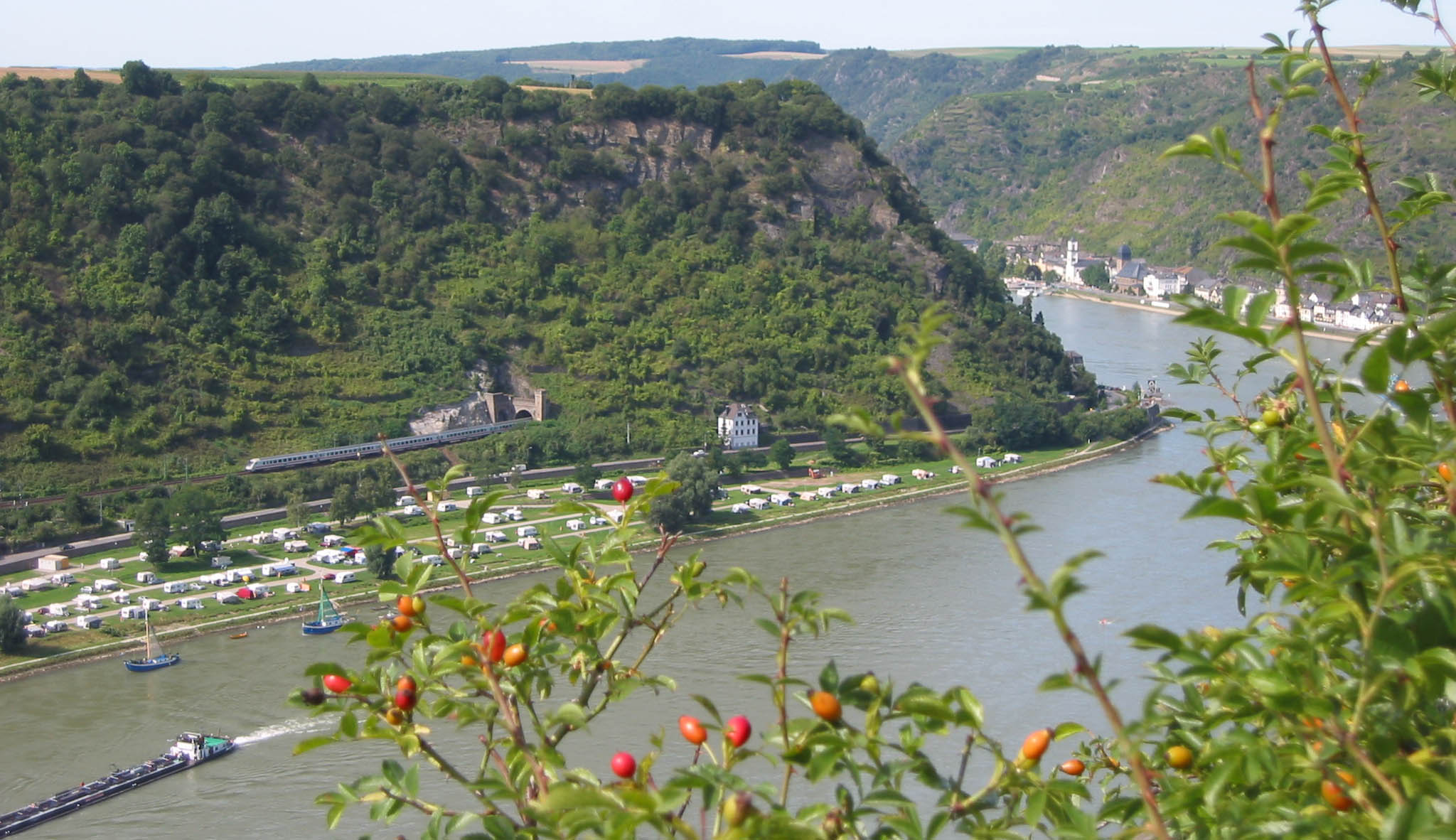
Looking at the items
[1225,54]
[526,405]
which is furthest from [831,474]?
[1225,54]

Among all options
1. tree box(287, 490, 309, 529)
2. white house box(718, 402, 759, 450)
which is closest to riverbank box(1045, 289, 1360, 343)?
white house box(718, 402, 759, 450)

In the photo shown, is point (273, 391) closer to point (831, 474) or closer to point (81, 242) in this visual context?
point (81, 242)

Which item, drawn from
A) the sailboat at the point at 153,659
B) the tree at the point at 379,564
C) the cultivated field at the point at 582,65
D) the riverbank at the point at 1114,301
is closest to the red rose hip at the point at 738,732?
the sailboat at the point at 153,659

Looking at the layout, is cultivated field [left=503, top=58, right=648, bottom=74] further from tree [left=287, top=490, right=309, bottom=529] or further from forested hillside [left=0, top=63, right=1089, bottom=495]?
tree [left=287, top=490, right=309, bottom=529]

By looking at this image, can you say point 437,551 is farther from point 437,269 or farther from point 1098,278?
point 1098,278

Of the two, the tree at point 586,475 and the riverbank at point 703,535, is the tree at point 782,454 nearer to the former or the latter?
the riverbank at point 703,535

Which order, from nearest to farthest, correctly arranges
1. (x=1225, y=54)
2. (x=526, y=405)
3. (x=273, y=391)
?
(x=273, y=391) < (x=526, y=405) < (x=1225, y=54)
